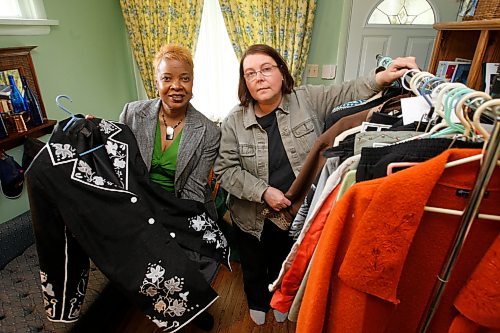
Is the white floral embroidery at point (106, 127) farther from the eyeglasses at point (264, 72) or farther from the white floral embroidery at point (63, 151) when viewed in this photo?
the eyeglasses at point (264, 72)

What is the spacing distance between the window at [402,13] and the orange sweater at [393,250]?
201cm

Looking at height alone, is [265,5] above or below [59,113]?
above

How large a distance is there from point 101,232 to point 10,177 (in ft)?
3.68

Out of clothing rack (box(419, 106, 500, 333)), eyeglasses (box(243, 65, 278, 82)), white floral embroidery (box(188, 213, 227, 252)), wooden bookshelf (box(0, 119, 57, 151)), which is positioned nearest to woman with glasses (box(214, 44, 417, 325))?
eyeglasses (box(243, 65, 278, 82))

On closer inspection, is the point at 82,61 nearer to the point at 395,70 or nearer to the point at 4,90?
the point at 4,90

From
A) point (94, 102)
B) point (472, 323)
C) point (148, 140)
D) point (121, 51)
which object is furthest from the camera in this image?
point (121, 51)

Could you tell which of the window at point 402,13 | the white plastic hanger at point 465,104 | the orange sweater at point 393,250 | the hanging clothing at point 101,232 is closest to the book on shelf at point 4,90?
the hanging clothing at point 101,232

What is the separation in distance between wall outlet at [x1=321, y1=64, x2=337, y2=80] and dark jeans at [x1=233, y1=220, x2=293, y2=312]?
1.50 m

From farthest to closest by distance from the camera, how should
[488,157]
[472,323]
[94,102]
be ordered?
[94,102] → [472,323] → [488,157]

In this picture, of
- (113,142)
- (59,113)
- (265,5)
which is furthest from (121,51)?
(113,142)

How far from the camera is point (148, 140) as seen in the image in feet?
4.42

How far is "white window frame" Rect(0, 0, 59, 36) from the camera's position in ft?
5.41

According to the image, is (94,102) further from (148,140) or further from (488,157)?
(488,157)

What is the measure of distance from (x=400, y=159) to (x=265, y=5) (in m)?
2.05
